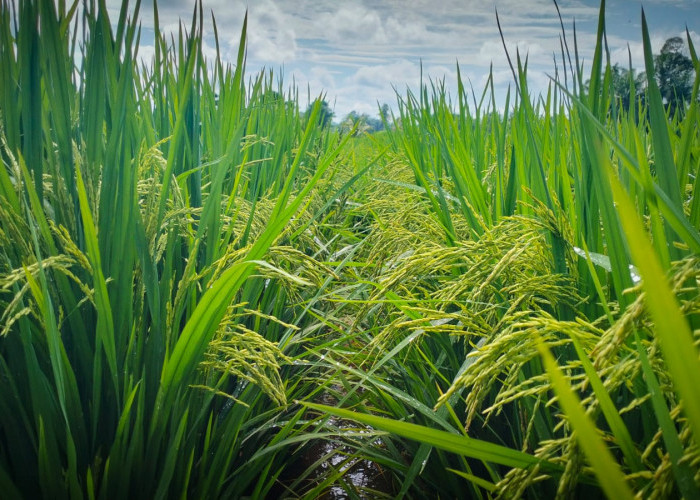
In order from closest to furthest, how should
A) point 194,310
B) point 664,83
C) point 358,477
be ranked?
point 194,310, point 358,477, point 664,83

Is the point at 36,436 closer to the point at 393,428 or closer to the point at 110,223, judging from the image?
the point at 110,223

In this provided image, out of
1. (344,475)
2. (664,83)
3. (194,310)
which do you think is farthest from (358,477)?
(664,83)

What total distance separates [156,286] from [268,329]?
65 cm

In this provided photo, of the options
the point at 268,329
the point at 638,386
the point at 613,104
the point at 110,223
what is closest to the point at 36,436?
the point at 110,223

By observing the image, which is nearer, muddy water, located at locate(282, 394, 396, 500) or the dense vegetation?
the dense vegetation

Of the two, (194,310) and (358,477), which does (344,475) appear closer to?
(358,477)

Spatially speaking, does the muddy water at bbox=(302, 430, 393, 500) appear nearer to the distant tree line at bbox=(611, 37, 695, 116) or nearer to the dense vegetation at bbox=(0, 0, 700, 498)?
the dense vegetation at bbox=(0, 0, 700, 498)

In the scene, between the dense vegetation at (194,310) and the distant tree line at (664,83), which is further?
the distant tree line at (664,83)

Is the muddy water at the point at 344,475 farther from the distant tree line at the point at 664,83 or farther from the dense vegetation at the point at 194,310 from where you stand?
the distant tree line at the point at 664,83

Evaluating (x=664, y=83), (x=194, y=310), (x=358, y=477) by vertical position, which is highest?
(x=664, y=83)

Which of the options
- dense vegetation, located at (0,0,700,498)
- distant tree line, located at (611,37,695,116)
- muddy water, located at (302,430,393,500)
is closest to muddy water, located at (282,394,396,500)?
muddy water, located at (302,430,393,500)

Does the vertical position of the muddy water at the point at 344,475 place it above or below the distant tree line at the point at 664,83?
below

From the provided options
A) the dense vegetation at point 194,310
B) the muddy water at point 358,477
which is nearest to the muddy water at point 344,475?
the muddy water at point 358,477

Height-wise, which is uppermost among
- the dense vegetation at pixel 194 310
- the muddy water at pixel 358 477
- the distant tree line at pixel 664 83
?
the distant tree line at pixel 664 83
